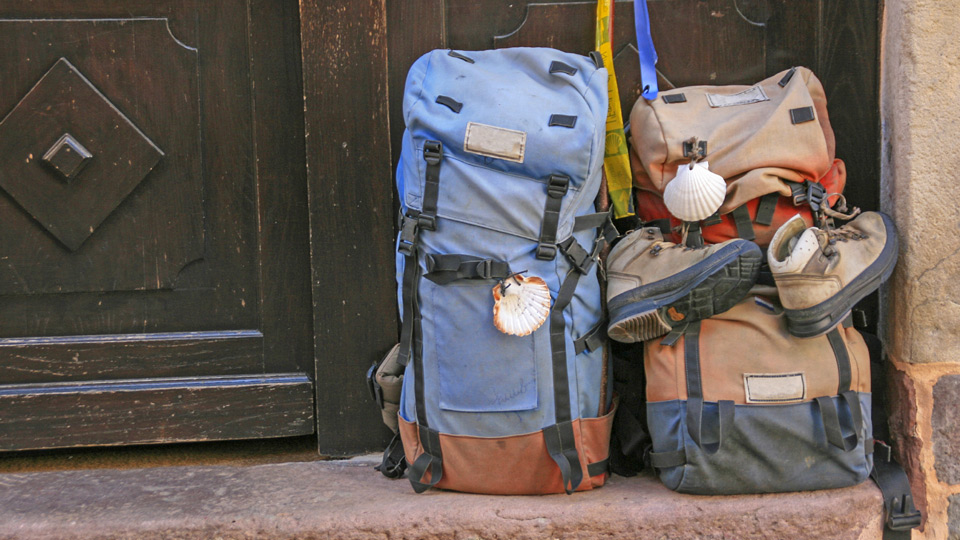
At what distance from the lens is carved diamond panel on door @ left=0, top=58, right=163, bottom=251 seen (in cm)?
220

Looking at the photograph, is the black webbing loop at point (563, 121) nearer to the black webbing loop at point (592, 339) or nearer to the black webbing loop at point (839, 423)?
the black webbing loop at point (592, 339)

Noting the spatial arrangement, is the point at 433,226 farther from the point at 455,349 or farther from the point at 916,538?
the point at 916,538

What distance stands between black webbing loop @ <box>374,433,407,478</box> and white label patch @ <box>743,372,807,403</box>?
0.92m

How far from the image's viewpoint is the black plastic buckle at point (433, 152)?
1.87 meters

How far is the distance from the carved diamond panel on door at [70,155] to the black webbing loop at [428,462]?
115 centimetres

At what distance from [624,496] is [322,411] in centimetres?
92

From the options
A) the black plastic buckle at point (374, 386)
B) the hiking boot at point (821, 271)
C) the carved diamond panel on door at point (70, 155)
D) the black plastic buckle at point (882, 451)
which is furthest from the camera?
the carved diamond panel on door at point (70, 155)

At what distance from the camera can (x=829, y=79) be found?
213cm

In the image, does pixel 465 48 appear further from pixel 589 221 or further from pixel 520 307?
pixel 520 307

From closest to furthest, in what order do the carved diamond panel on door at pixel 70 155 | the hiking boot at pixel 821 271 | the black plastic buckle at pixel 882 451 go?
the hiking boot at pixel 821 271, the black plastic buckle at pixel 882 451, the carved diamond panel on door at pixel 70 155

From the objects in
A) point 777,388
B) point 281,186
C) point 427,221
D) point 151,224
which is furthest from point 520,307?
point 151,224

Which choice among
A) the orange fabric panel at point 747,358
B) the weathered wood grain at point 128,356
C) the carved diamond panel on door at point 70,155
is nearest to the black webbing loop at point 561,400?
the orange fabric panel at point 747,358

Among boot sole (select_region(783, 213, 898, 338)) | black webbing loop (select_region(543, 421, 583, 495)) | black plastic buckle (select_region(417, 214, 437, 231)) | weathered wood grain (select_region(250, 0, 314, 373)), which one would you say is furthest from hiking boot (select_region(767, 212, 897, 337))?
weathered wood grain (select_region(250, 0, 314, 373))

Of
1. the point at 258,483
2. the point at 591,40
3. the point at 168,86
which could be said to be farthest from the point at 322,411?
the point at 591,40
